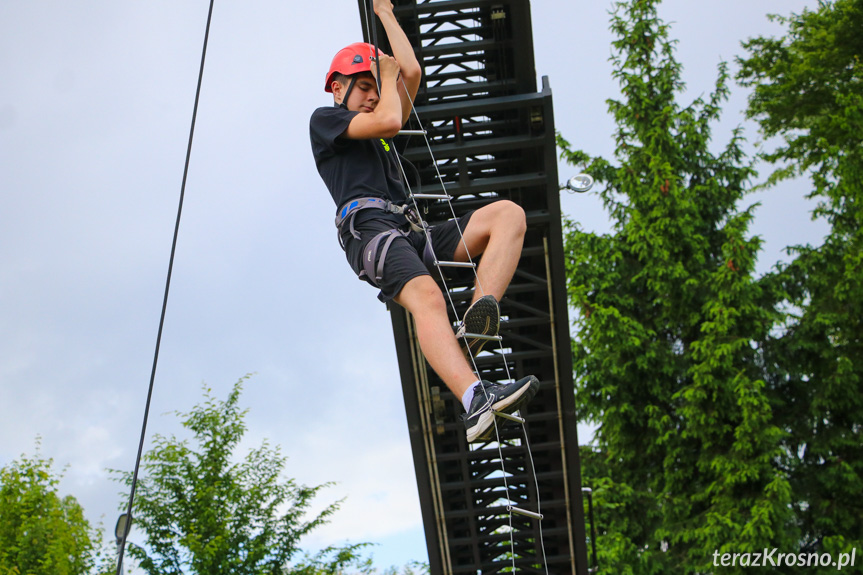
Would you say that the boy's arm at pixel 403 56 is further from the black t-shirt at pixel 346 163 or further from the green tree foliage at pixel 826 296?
the green tree foliage at pixel 826 296

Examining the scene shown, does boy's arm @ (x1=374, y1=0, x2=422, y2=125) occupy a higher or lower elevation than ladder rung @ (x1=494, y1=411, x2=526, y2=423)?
higher

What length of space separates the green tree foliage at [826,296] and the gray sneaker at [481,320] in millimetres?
10771

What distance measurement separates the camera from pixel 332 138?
3.46 metres

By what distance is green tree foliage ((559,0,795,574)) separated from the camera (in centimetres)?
1257

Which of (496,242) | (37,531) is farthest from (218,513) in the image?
(496,242)

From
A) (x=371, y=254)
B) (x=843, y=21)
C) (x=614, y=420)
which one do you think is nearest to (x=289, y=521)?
(x=614, y=420)

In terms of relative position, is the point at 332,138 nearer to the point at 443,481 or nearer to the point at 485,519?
the point at 443,481

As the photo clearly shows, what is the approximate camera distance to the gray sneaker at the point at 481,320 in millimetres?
3311

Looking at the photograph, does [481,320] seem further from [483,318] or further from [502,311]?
[502,311]

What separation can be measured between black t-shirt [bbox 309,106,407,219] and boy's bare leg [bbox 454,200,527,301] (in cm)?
36

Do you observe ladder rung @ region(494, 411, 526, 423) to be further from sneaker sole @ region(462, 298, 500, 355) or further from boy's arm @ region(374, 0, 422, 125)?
boy's arm @ region(374, 0, 422, 125)

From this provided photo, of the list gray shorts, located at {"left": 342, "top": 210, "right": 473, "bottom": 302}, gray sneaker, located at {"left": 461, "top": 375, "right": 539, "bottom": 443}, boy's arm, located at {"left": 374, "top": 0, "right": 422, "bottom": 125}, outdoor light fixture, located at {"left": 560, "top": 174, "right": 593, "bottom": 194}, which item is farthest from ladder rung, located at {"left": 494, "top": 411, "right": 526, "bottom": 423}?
outdoor light fixture, located at {"left": 560, "top": 174, "right": 593, "bottom": 194}

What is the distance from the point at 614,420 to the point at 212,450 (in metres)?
→ 5.69

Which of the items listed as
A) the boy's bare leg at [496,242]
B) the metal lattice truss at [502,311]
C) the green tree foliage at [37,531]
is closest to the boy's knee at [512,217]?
the boy's bare leg at [496,242]
